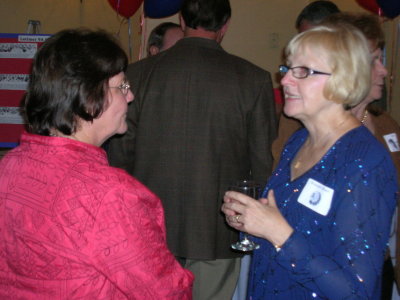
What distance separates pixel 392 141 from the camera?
2.01 metres

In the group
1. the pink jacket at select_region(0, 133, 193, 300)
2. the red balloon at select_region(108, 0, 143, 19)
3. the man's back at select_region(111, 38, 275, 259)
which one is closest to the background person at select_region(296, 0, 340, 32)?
the man's back at select_region(111, 38, 275, 259)

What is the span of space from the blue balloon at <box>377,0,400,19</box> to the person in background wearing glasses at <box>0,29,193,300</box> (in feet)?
10.9

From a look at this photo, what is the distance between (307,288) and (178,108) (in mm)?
1288

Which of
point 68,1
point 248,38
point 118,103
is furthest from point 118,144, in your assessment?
point 248,38

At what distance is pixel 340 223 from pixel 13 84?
121 inches

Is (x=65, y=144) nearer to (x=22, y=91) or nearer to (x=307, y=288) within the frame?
(x=307, y=288)

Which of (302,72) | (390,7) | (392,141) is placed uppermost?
(390,7)

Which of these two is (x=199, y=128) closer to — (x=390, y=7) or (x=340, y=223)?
(x=340, y=223)

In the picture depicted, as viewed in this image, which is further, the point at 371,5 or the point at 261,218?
the point at 371,5

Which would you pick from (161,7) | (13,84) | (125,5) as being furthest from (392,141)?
(125,5)

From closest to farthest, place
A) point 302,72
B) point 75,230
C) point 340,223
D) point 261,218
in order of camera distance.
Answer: point 75,230
point 340,223
point 261,218
point 302,72

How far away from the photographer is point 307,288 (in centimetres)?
133

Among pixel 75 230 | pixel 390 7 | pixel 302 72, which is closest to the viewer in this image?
pixel 75 230

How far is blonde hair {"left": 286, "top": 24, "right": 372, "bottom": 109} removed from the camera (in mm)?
1365
